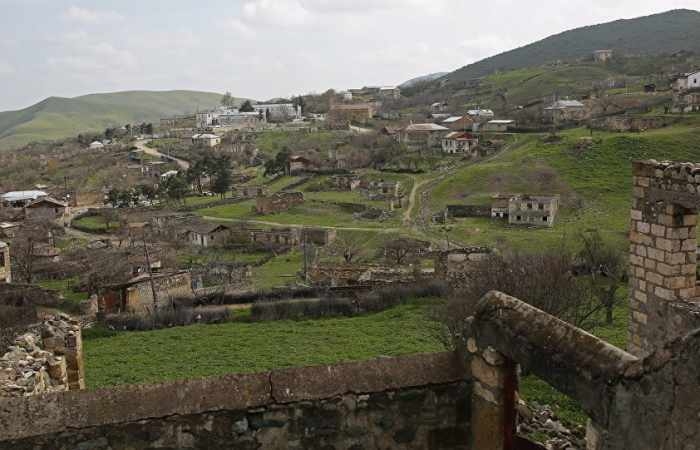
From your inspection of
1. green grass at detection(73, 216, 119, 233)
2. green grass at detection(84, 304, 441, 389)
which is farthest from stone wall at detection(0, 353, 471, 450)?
green grass at detection(73, 216, 119, 233)

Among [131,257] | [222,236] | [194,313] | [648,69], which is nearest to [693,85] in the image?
[648,69]

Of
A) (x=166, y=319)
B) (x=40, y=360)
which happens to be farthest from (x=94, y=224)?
(x=40, y=360)

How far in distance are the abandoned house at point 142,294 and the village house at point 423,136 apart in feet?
188

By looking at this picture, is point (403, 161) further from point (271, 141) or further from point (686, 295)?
point (686, 295)

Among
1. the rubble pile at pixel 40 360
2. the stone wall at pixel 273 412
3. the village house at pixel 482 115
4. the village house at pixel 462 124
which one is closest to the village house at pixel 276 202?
the village house at pixel 462 124

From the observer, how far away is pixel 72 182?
3585 inches

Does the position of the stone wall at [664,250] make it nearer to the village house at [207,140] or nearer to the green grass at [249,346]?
the green grass at [249,346]

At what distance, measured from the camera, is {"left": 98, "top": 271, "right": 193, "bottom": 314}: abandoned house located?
2922cm

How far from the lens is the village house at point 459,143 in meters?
77.5

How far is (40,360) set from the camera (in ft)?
33.3

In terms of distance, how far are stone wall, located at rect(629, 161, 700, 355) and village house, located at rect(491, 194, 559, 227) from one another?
38.6 metres

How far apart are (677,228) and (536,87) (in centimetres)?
11862

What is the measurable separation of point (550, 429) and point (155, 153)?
343 ft

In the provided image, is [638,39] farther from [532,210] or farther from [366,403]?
[366,403]
